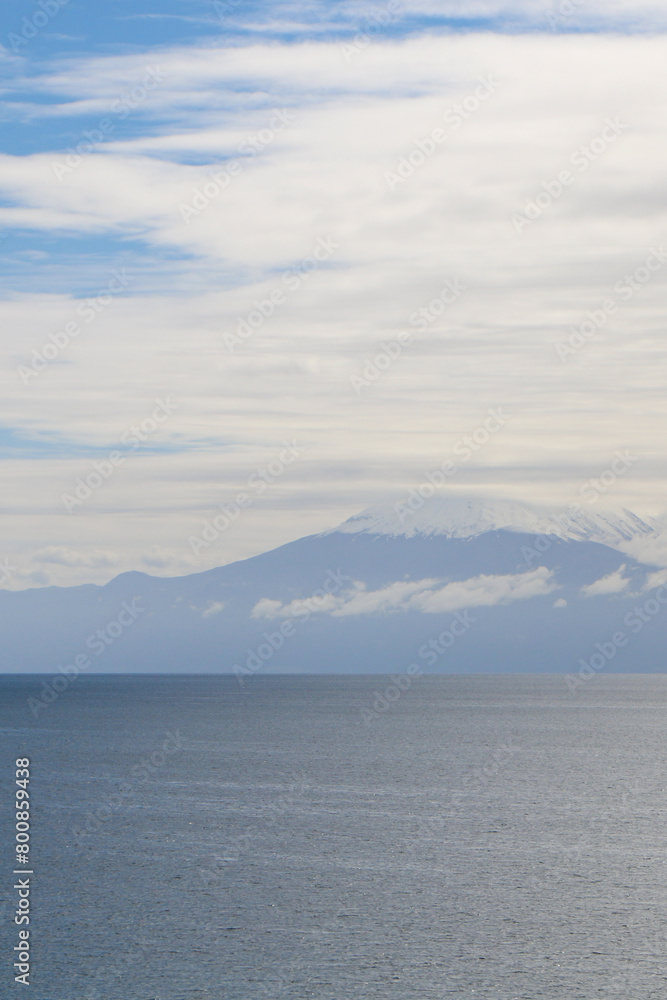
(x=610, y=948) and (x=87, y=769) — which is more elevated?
(x=87, y=769)

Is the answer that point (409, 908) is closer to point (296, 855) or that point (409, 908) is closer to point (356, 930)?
point (356, 930)

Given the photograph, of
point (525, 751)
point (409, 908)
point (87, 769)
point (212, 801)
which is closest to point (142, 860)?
point (409, 908)

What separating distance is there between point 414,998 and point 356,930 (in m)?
8.64

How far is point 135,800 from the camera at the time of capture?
88938mm

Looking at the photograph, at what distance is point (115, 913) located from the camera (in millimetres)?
52125

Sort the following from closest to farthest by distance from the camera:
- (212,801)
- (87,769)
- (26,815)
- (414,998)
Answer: (414,998)
(26,815)
(212,801)
(87,769)

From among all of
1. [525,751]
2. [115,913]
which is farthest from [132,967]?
[525,751]

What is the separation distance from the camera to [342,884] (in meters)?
57.9

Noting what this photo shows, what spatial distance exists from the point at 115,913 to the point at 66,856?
14128mm

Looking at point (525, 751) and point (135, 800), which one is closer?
point (135, 800)

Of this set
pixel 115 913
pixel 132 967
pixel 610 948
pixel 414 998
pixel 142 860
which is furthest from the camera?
pixel 142 860

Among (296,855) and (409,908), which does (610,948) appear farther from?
(296,855)

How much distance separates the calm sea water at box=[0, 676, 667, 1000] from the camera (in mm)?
43281

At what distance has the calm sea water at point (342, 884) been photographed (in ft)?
142
